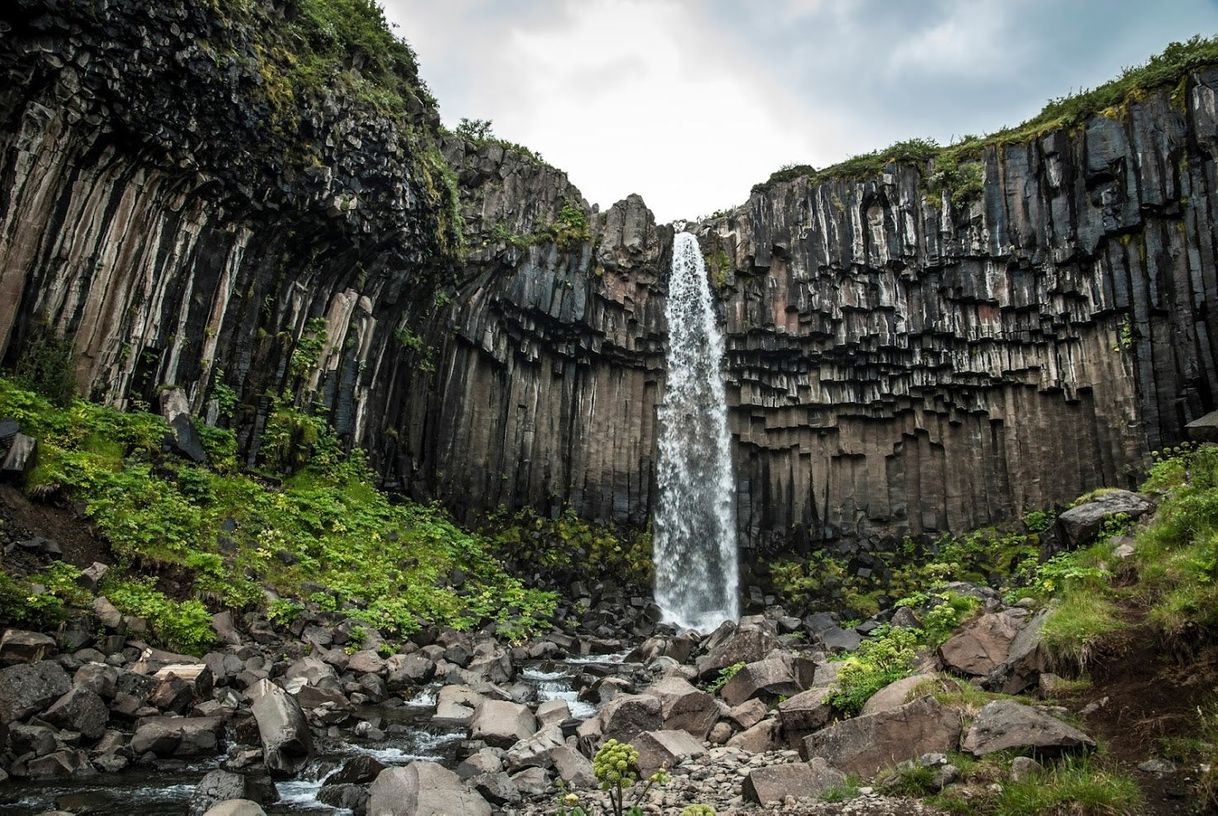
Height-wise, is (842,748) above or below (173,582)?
below

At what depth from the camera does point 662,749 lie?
856 cm

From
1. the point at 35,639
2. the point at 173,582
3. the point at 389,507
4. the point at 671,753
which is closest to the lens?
the point at 671,753

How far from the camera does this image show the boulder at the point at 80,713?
27.4 ft

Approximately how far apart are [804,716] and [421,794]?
14.3 ft

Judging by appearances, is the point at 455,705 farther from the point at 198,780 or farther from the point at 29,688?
the point at 29,688

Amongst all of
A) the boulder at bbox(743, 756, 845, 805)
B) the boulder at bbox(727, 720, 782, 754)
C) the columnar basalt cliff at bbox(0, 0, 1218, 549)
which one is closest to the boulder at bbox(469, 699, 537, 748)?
the boulder at bbox(727, 720, 782, 754)

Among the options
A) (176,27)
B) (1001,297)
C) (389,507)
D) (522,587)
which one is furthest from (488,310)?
(1001,297)

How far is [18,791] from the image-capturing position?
7.11m

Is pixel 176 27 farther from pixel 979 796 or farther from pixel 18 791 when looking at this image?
pixel 979 796

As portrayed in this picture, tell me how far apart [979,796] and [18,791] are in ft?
28.9

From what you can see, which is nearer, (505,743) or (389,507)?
(505,743)

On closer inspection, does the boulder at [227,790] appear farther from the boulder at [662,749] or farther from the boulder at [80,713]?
the boulder at [662,749]

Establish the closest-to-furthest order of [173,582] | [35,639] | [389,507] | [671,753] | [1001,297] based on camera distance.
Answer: [671,753], [35,639], [173,582], [389,507], [1001,297]

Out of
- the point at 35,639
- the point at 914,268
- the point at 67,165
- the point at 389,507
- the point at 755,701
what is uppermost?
the point at 914,268
